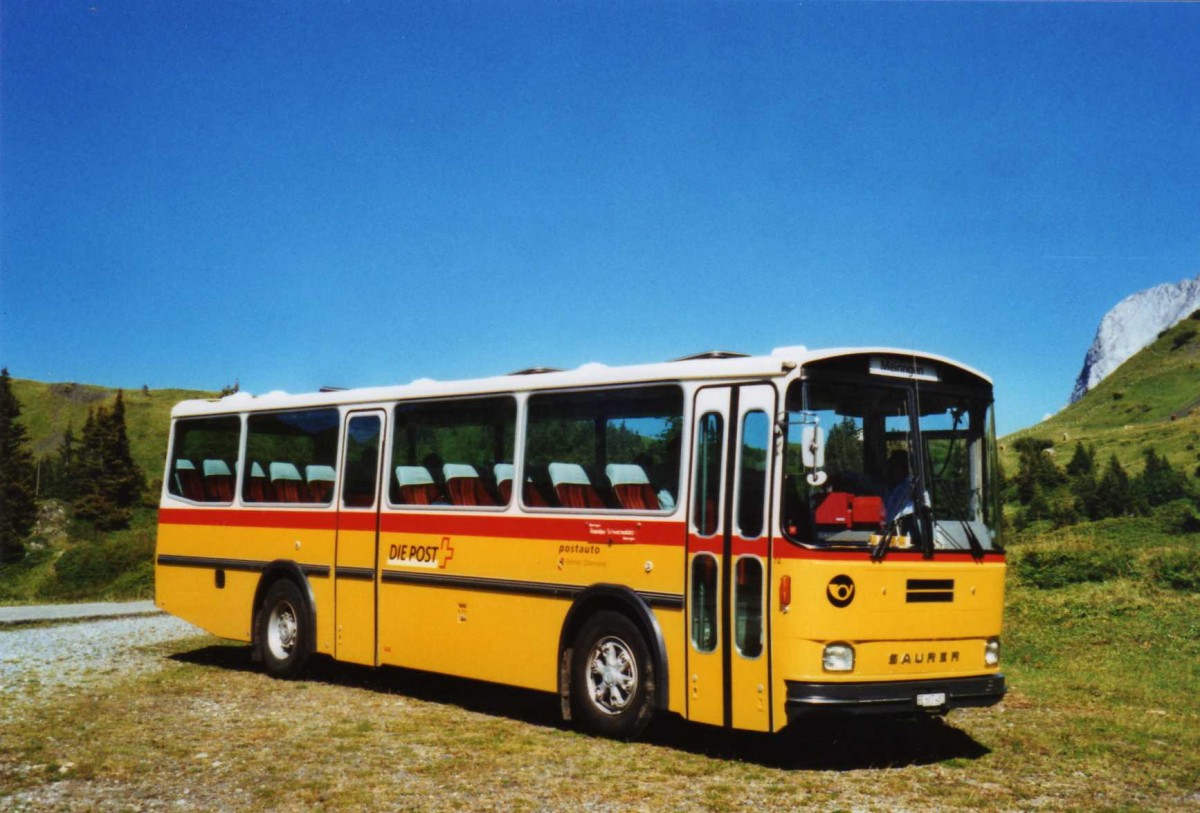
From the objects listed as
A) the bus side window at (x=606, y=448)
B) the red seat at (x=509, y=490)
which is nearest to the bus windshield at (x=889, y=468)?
the bus side window at (x=606, y=448)

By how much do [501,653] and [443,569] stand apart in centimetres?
113

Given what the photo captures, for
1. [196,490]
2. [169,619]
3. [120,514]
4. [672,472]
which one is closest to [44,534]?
[120,514]

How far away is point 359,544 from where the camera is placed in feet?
41.5

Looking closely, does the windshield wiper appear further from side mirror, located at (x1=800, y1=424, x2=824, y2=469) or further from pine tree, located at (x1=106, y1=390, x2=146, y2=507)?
pine tree, located at (x1=106, y1=390, x2=146, y2=507)

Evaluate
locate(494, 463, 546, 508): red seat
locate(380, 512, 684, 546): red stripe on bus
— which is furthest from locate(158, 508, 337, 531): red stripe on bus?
locate(494, 463, 546, 508): red seat

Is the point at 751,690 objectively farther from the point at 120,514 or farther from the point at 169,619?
the point at 120,514

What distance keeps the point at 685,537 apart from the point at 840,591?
1.35m

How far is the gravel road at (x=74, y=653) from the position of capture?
Answer: 12797 mm

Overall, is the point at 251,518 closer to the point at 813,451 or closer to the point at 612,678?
the point at 612,678

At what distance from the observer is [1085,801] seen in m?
7.70

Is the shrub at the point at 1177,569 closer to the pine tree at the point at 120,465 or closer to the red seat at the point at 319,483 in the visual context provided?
the red seat at the point at 319,483

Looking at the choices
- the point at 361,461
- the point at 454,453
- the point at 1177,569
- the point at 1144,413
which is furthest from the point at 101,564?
the point at 1144,413

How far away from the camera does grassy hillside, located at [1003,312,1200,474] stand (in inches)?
3494

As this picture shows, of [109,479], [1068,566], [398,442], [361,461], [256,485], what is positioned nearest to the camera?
[398,442]
